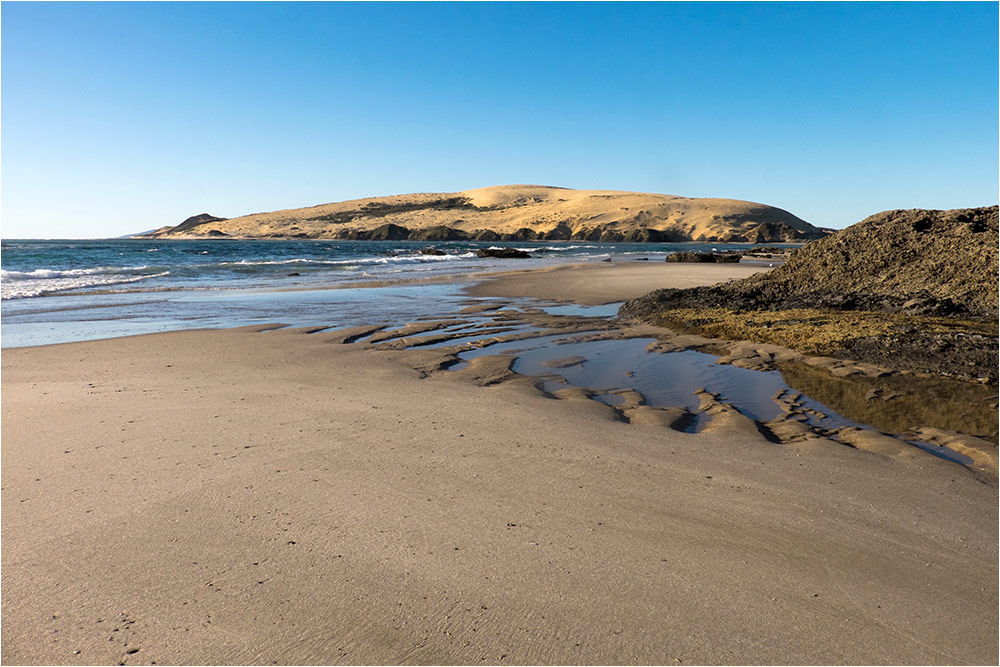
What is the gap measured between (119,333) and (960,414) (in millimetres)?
9814

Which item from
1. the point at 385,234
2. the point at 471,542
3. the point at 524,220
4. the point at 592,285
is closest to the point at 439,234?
the point at 385,234

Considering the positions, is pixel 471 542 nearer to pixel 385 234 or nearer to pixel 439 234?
pixel 385 234

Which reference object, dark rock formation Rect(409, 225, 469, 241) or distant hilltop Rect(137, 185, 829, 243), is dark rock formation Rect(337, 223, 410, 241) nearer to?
distant hilltop Rect(137, 185, 829, 243)

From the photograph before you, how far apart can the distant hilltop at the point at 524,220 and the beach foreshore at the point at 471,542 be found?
3844 inches

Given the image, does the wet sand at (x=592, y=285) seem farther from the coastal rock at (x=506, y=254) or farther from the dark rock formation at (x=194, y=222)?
the dark rock formation at (x=194, y=222)

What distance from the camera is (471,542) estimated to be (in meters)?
2.74

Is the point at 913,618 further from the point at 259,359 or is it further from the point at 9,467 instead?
the point at 259,359

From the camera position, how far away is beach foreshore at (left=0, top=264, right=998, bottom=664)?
7.04 feet

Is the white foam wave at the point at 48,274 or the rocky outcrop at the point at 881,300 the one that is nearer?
the rocky outcrop at the point at 881,300

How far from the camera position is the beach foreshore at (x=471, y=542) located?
2145 millimetres

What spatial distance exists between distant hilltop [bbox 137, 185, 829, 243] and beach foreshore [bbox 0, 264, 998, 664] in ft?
320

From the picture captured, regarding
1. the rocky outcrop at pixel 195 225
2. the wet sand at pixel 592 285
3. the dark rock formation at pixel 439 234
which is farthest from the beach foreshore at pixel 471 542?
the rocky outcrop at pixel 195 225

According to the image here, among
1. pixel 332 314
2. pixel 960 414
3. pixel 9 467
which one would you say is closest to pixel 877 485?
pixel 960 414

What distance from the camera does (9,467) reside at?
11.6ft
